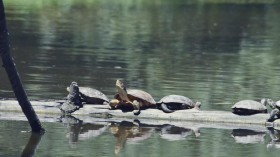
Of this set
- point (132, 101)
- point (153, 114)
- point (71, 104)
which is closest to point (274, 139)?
point (153, 114)

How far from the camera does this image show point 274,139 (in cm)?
1445

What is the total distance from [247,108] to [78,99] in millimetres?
2795

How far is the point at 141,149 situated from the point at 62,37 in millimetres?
20040

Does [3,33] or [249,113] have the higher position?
[3,33]

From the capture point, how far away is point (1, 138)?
13797 millimetres

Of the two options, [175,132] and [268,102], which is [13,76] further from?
[268,102]

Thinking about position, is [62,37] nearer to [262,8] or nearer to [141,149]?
[141,149]

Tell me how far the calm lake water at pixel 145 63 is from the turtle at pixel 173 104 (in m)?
0.67

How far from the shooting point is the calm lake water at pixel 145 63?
13773 millimetres

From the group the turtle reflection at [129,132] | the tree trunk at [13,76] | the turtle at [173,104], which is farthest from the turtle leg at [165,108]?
the tree trunk at [13,76]

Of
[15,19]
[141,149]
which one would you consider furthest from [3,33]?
[15,19]

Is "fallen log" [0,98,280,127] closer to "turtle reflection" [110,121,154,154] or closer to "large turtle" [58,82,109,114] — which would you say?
"large turtle" [58,82,109,114]

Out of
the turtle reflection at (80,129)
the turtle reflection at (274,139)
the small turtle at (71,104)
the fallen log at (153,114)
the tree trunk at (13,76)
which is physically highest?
the tree trunk at (13,76)

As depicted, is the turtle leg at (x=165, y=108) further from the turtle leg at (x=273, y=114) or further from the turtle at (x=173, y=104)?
the turtle leg at (x=273, y=114)
